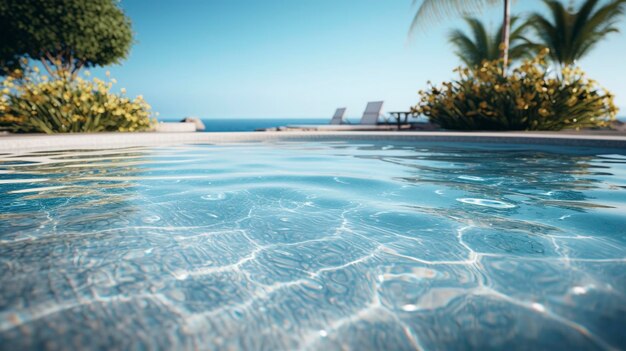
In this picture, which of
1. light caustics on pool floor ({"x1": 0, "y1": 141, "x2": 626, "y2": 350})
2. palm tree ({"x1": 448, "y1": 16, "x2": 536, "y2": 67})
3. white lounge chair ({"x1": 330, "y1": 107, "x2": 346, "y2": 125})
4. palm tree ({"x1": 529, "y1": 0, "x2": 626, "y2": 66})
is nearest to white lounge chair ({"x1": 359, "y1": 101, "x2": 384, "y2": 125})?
white lounge chair ({"x1": 330, "y1": 107, "x2": 346, "y2": 125})

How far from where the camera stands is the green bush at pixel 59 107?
7.03m

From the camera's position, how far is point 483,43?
1311 cm

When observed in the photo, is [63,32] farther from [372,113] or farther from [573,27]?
[573,27]

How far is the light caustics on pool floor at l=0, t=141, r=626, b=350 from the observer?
1.12 meters

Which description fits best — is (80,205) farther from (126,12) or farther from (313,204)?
(126,12)

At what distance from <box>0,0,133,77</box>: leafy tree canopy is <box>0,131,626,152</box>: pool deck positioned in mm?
5511

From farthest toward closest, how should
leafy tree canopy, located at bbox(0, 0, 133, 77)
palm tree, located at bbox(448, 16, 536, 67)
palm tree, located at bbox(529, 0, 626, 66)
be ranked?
palm tree, located at bbox(448, 16, 536, 67)
palm tree, located at bbox(529, 0, 626, 66)
leafy tree canopy, located at bbox(0, 0, 133, 77)

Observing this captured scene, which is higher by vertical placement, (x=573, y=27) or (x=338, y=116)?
(x=573, y=27)

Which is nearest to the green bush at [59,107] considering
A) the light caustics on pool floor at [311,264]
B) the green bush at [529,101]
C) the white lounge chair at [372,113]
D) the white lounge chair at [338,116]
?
the light caustics on pool floor at [311,264]

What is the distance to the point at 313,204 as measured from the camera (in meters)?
2.82

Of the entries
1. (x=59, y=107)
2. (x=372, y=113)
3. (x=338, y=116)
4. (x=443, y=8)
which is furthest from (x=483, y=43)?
(x=59, y=107)

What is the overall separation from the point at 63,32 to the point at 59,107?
578 centimetres

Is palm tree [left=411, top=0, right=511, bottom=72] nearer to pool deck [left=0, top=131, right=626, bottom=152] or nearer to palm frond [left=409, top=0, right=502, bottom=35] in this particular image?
palm frond [left=409, top=0, right=502, bottom=35]

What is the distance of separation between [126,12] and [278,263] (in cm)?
1432
